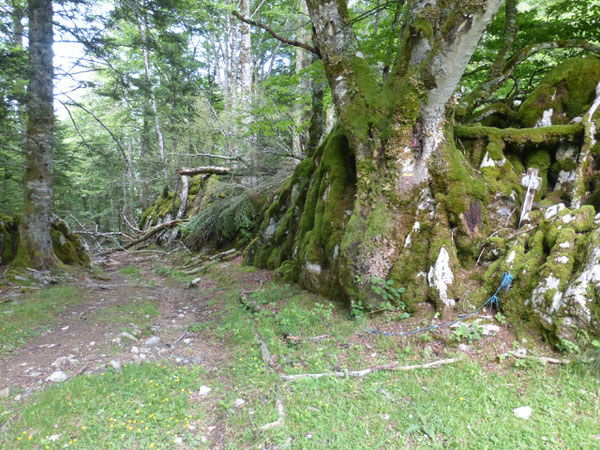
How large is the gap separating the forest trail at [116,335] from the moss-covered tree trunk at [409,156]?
2.51 m

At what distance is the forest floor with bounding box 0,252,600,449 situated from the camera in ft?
8.48

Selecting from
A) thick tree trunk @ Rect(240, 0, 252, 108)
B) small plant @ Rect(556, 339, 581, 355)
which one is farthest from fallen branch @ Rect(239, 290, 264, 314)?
thick tree trunk @ Rect(240, 0, 252, 108)

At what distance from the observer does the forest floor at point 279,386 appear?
2.58 metres

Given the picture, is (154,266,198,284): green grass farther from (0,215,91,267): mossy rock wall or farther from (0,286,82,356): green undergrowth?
(0,286,82,356): green undergrowth

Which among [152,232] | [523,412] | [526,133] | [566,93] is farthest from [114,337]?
[152,232]

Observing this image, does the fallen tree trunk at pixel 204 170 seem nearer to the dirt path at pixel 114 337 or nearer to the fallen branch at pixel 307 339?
the dirt path at pixel 114 337

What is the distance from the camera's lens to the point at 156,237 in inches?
596

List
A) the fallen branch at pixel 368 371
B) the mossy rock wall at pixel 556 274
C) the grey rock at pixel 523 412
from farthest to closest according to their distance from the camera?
the fallen branch at pixel 368 371, the mossy rock wall at pixel 556 274, the grey rock at pixel 523 412

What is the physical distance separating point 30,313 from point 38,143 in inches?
161

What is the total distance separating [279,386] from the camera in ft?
10.7

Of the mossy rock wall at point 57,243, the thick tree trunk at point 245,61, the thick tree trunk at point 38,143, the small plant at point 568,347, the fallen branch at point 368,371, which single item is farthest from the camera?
the thick tree trunk at point 245,61

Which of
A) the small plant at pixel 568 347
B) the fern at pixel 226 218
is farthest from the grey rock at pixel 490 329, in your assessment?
the fern at pixel 226 218

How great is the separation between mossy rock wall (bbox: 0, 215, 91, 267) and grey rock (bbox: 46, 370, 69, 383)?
5864 mm

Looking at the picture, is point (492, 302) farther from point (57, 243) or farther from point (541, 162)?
point (57, 243)
